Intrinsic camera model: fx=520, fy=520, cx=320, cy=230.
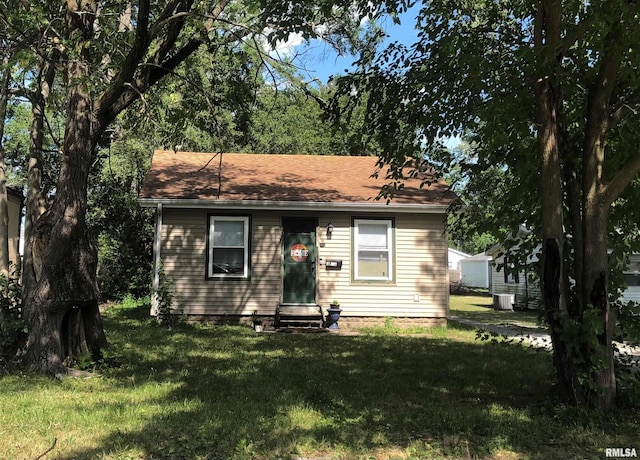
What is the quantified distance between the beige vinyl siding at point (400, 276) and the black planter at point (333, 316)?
0.37 meters

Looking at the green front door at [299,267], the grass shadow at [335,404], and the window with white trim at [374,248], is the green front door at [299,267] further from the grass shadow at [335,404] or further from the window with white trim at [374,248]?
the grass shadow at [335,404]

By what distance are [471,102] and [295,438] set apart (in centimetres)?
393

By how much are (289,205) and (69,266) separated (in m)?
5.84

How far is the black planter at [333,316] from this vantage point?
1168 cm

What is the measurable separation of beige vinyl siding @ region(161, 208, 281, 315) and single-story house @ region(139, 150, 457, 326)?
0.02 metres

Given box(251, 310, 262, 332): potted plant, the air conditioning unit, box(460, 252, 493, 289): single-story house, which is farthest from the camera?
box(460, 252, 493, 289): single-story house

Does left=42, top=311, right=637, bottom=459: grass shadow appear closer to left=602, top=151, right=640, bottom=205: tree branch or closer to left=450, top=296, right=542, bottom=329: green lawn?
left=602, top=151, right=640, bottom=205: tree branch

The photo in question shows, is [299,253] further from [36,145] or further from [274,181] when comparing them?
[36,145]

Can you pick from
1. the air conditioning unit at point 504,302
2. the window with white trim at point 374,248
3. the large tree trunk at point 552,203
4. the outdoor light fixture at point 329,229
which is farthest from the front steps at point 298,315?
the air conditioning unit at point 504,302

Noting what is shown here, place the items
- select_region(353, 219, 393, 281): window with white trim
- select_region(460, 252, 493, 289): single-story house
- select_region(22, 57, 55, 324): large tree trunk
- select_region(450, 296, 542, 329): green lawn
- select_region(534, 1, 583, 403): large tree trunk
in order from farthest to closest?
1. select_region(460, 252, 493, 289): single-story house
2. select_region(450, 296, 542, 329): green lawn
3. select_region(353, 219, 393, 281): window with white trim
4. select_region(22, 57, 55, 324): large tree trunk
5. select_region(534, 1, 583, 403): large tree trunk

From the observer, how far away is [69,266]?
6652 millimetres

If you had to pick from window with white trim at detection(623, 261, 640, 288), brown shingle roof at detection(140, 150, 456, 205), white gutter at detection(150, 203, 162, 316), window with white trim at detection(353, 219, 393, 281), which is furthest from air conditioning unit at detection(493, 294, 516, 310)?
white gutter at detection(150, 203, 162, 316)

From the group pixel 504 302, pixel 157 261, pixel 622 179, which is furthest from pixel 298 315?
pixel 504 302

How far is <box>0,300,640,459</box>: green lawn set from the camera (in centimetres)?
410
